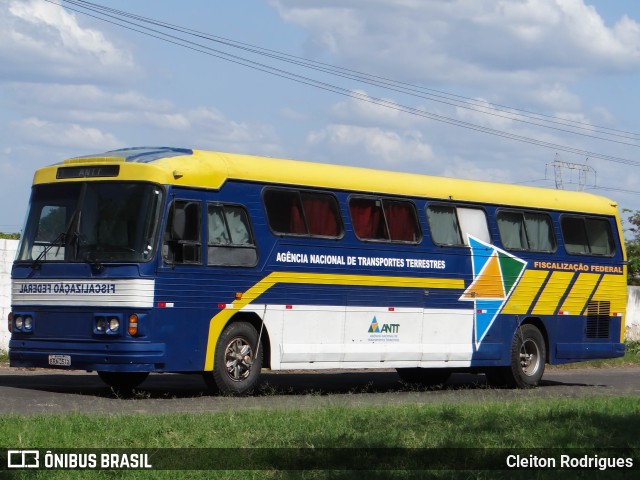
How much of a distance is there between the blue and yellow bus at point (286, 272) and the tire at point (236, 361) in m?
0.02

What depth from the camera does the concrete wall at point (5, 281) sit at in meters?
23.0

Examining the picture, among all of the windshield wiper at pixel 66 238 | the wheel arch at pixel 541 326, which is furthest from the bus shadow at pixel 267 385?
the windshield wiper at pixel 66 238

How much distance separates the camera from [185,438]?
35.8 ft

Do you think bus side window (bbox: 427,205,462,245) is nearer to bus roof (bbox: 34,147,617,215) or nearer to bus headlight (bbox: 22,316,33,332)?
bus roof (bbox: 34,147,617,215)

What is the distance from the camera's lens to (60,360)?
1647 centimetres

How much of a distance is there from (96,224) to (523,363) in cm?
854

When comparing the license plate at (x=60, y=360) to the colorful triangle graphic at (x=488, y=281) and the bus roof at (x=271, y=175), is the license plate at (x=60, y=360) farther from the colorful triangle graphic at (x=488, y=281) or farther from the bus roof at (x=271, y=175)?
the colorful triangle graphic at (x=488, y=281)

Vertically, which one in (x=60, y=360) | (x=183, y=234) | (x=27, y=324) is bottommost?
(x=60, y=360)

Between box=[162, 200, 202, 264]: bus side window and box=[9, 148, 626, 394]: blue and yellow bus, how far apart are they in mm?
20

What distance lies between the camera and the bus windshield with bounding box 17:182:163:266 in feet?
53.4

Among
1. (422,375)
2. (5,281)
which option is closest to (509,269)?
(422,375)

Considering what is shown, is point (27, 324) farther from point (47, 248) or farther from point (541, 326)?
point (541, 326)

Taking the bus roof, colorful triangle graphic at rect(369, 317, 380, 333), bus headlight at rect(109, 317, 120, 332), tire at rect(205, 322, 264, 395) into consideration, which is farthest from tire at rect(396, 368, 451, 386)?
bus headlight at rect(109, 317, 120, 332)

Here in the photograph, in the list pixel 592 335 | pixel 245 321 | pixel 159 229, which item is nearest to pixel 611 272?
pixel 592 335
